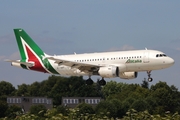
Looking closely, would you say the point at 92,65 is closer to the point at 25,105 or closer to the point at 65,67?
the point at 65,67

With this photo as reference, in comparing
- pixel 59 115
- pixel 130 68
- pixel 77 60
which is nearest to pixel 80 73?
pixel 77 60

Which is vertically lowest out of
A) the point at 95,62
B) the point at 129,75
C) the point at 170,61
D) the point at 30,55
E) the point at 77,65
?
the point at 129,75

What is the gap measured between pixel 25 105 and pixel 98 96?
25511 millimetres

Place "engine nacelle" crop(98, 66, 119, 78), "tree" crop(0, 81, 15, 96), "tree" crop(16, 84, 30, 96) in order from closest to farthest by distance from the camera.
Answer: "engine nacelle" crop(98, 66, 119, 78), "tree" crop(16, 84, 30, 96), "tree" crop(0, 81, 15, 96)

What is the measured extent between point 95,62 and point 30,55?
1060 cm

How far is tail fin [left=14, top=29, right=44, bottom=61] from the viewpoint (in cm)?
8600

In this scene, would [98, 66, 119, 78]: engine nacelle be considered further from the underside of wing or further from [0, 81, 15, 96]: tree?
[0, 81, 15, 96]: tree

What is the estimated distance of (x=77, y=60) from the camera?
264 ft

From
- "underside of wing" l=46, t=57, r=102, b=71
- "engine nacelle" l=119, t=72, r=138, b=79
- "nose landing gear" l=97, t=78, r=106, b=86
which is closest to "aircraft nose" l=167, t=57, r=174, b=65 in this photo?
"engine nacelle" l=119, t=72, r=138, b=79

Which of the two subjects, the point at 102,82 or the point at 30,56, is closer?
the point at 102,82

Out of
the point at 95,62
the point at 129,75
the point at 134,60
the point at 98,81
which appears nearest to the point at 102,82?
the point at 98,81

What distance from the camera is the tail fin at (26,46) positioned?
282ft

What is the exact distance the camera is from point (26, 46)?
88125 millimetres

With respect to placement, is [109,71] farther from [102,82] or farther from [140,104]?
[140,104]
